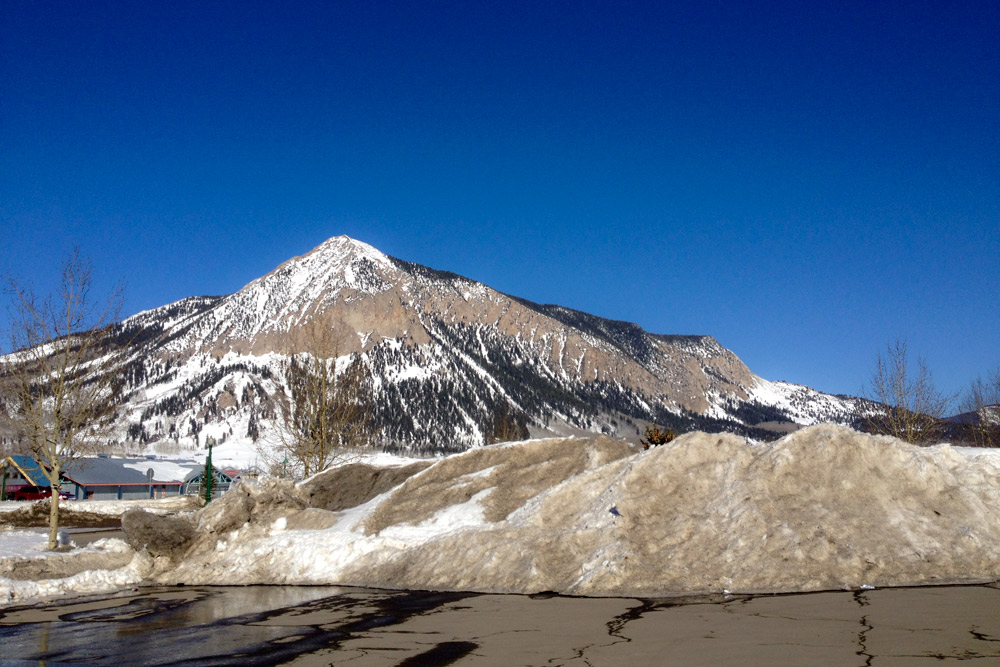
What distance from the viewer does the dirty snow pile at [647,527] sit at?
12.9 m

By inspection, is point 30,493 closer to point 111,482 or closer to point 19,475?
point 19,475

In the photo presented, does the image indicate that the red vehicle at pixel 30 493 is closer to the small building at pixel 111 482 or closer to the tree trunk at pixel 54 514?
the small building at pixel 111 482

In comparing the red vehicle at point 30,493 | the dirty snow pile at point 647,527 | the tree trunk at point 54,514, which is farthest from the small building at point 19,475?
the dirty snow pile at point 647,527

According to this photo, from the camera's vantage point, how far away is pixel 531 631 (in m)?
10.3

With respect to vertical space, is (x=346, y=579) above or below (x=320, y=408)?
below

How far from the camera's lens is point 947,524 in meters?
13.3

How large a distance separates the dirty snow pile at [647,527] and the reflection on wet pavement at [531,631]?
88cm

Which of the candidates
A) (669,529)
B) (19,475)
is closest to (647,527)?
(669,529)

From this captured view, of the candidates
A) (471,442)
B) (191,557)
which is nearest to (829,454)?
(191,557)

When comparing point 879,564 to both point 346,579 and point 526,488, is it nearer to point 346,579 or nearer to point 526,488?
point 526,488

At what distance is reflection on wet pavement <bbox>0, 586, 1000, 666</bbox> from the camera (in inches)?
340

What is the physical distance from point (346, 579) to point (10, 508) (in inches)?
1121

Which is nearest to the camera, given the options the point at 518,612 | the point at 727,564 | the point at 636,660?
the point at 636,660

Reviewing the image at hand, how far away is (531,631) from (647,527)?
486 centimetres
